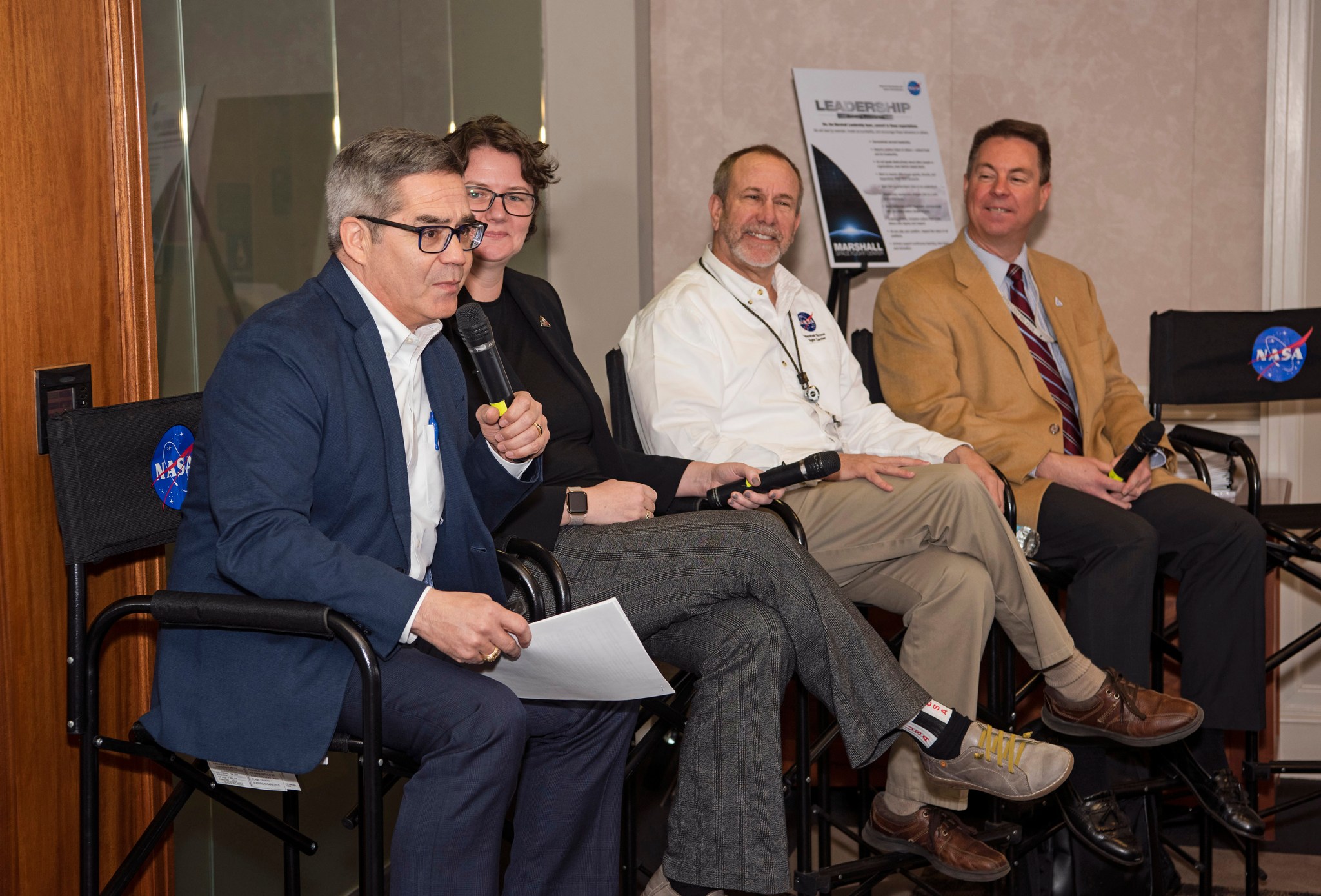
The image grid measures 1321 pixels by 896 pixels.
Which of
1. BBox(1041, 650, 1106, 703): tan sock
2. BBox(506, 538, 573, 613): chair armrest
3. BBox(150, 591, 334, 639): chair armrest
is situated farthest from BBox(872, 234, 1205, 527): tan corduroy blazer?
BBox(150, 591, 334, 639): chair armrest

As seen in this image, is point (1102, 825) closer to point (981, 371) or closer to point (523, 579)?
point (981, 371)

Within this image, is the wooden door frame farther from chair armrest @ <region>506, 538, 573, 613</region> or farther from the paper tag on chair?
chair armrest @ <region>506, 538, 573, 613</region>

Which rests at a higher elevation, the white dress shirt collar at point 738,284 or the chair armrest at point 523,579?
the white dress shirt collar at point 738,284

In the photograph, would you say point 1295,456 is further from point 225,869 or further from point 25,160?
point 25,160

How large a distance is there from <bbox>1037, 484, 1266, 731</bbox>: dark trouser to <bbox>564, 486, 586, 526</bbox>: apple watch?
45.6 inches

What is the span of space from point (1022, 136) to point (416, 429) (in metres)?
2.14

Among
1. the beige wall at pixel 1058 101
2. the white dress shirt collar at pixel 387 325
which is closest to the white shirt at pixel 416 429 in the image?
the white dress shirt collar at pixel 387 325

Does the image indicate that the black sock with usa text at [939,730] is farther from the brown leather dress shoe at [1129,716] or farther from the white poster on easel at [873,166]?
the white poster on easel at [873,166]

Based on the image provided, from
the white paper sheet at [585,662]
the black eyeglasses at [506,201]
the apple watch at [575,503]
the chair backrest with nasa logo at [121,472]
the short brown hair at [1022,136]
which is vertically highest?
the short brown hair at [1022,136]

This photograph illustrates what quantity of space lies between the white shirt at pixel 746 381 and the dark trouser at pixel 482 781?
92 cm

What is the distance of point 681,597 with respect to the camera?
2.12 meters

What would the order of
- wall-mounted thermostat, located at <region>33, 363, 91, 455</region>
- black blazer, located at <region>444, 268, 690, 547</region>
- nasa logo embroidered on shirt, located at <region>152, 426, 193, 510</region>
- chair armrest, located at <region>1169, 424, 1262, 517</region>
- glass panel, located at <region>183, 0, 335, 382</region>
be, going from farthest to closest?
1. chair armrest, located at <region>1169, 424, 1262, 517</region>
2. black blazer, located at <region>444, 268, 690, 547</region>
3. glass panel, located at <region>183, 0, 335, 382</region>
4. nasa logo embroidered on shirt, located at <region>152, 426, 193, 510</region>
5. wall-mounted thermostat, located at <region>33, 363, 91, 455</region>

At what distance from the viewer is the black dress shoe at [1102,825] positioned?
8.09 feet

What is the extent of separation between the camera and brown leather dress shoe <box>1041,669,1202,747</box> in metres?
2.44
